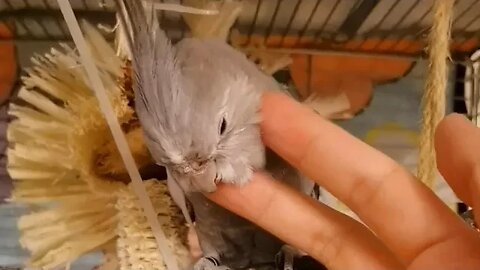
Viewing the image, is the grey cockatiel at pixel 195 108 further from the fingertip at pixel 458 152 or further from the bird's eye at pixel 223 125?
the fingertip at pixel 458 152

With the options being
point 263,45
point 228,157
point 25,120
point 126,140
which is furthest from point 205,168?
point 263,45

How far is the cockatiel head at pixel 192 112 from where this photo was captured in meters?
0.39

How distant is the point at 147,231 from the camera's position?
19.3 inches

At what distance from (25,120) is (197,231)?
175 mm

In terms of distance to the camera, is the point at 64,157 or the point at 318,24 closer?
the point at 64,157

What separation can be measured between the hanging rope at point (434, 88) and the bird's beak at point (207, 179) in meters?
0.13

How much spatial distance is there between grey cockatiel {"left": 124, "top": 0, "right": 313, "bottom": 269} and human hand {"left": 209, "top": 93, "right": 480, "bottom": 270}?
1cm

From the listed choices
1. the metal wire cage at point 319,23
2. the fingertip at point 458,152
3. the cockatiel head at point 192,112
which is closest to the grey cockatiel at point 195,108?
the cockatiel head at point 192,112

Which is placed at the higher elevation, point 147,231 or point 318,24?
point 318,24

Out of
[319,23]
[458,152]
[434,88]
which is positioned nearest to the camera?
[458,152]

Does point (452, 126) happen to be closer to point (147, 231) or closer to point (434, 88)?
point (434, 88)

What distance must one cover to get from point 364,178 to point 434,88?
10 cm

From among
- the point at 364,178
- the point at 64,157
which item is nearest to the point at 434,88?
the point at 364,178

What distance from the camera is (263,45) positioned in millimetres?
737
